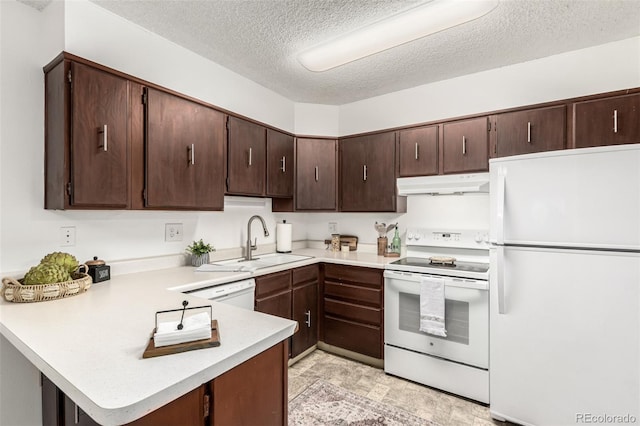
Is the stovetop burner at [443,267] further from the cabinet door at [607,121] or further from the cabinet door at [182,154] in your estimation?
the cabinet door at [182,154]

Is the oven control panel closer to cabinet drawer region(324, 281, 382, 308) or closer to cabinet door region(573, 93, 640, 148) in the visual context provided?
cabinet drawer region(324, 281, 382, 308)

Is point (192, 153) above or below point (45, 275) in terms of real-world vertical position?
above

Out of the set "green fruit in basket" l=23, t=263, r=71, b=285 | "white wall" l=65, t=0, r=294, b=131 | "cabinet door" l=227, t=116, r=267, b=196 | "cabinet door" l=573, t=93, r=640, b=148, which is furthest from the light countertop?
"cabinet door" l=573, t=93, r=640, b=148

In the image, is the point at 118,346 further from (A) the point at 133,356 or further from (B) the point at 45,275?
(B) the point at 45,275

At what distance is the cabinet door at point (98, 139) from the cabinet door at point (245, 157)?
0.79m

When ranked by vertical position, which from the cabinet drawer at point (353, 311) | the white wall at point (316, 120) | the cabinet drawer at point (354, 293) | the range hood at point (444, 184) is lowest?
the cabinet drawer at point (353, 311)

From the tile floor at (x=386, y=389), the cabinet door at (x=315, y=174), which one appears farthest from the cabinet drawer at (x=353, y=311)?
the cabinet door at (x=315, y=174)

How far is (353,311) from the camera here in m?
2.73

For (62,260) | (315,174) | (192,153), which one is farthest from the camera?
(315,174)

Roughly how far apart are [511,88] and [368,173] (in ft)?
4.55

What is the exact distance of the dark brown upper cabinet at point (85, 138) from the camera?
1.59 m

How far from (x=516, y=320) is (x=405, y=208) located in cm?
144

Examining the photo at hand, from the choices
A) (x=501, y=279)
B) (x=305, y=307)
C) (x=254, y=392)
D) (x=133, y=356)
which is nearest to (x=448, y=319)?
(x=501, y=279)

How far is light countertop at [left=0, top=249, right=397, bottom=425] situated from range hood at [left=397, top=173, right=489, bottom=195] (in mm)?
1929
